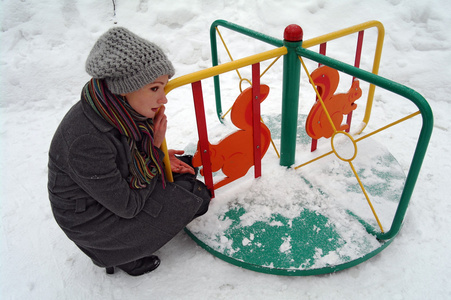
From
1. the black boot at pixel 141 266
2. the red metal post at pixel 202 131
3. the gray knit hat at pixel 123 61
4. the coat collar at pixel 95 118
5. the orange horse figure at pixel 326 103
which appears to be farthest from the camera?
the orange horse figure at pixel 326 103

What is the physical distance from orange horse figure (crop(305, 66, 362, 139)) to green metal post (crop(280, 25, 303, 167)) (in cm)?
10

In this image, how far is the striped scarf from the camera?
1382 mm

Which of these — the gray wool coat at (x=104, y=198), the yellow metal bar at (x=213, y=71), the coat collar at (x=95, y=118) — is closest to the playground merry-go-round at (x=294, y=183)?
the yellow metal bar at (x=213, y=71)

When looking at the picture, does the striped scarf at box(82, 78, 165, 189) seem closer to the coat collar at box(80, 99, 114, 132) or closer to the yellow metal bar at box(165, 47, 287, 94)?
the coat collar at box(80, 99, 114, 132)

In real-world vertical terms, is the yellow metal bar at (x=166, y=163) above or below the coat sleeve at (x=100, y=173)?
below

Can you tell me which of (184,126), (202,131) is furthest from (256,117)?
(184,126)

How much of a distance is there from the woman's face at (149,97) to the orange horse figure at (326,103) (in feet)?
3.03

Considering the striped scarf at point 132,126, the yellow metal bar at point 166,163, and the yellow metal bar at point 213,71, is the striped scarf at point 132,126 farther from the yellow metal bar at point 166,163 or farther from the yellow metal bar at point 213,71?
the yellow metal bar at point 213,71

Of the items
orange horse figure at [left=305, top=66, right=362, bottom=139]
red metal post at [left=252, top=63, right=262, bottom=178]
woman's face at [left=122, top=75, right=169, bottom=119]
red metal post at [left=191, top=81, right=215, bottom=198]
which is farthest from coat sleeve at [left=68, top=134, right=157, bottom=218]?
orange horse figure at [left=305, top=66, right=362, bottom=139]

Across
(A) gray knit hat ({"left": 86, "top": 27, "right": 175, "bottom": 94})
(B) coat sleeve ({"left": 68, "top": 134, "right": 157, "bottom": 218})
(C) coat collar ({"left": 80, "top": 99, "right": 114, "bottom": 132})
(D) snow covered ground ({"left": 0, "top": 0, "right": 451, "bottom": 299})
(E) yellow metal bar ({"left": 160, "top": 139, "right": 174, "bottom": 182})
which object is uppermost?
(A) gray knit hat ({"left": 86, "top": 27, "right": 175, "bottom": 94})

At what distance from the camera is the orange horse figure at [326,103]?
2.05 m

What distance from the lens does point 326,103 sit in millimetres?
2148

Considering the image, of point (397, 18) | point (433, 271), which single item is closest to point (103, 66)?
point (433, 271)

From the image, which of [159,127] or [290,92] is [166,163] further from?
[290,92]
